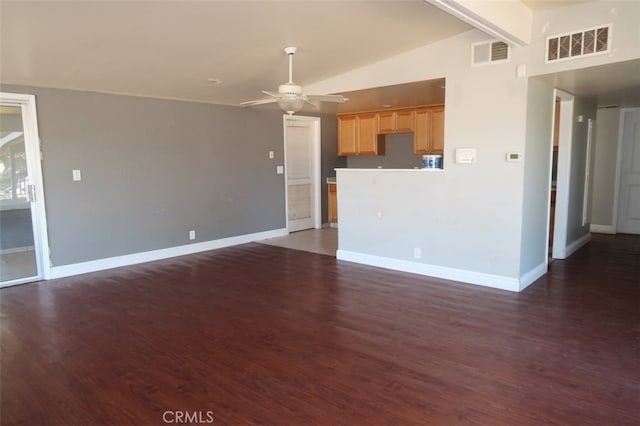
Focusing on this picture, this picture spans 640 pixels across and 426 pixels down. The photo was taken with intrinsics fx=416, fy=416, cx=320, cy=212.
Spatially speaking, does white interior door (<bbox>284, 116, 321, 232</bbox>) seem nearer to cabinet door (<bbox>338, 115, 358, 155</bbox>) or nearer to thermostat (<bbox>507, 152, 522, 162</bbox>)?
cabinet door (<bbox>338, 115, 358, 155</bbox>)

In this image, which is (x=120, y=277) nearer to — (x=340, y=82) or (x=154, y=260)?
(x=154, y=260)

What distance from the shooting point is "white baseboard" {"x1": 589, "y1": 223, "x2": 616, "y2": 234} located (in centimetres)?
741

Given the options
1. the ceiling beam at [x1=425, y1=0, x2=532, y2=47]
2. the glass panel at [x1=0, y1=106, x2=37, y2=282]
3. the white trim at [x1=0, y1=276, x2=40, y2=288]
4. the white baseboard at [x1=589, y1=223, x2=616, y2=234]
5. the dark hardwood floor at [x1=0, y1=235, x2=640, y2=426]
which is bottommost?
the dark hardwood floor at [x1=0, y1=235, x2=640, y2=426]

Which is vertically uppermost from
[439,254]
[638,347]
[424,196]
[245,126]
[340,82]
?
[340,82]

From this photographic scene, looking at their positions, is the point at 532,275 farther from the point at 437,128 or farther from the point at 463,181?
the point at 437,128

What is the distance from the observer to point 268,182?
23.6 ft

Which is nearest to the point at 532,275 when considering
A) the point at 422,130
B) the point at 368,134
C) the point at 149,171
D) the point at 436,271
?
the point at 436,271

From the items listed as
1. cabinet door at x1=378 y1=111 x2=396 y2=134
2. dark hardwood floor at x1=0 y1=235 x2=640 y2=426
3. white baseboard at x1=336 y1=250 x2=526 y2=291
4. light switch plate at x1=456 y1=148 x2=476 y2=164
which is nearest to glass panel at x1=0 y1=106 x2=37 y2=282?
dark hardwood floor at x1=0 y1=235 x2=640 y2=426

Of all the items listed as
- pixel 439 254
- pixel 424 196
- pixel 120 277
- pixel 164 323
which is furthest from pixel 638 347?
pixel 120 277

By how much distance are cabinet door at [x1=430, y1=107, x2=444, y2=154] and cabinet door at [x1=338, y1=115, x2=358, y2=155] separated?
1485 mm

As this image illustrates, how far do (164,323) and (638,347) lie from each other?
3712 mm

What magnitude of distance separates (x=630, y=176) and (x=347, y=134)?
497 cm

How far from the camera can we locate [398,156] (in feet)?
24.6

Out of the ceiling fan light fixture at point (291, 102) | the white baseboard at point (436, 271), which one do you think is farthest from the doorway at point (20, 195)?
the white baseboard at point (436, 271)
